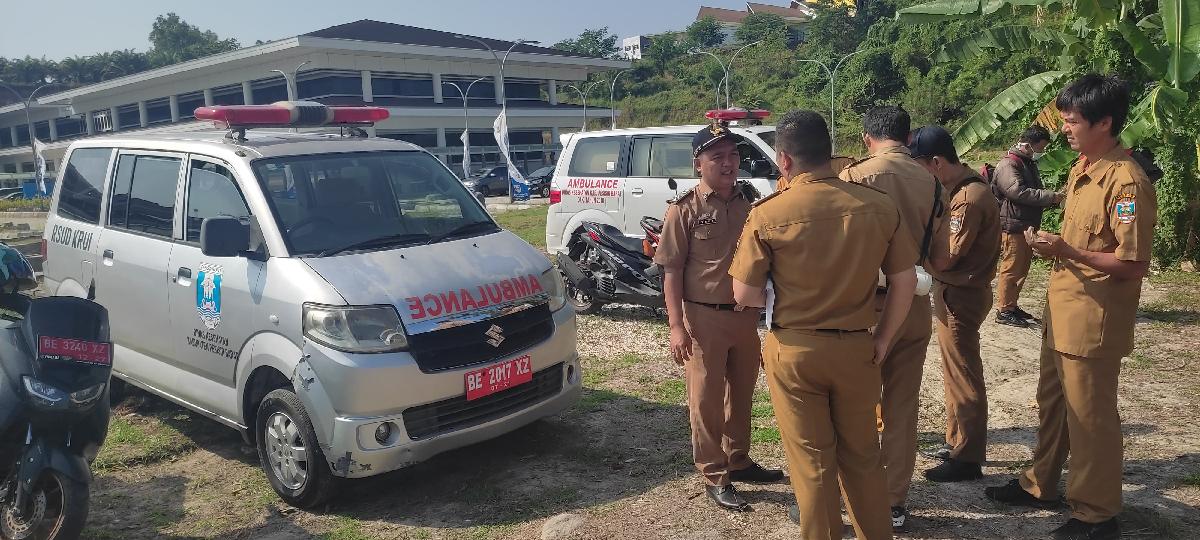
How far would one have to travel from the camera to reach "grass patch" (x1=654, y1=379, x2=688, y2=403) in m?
5.88

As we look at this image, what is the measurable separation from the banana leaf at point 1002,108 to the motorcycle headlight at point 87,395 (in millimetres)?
8195

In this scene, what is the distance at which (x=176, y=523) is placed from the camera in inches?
170

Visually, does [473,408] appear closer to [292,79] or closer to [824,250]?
[824,250]

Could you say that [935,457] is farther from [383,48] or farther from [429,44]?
[429,44]

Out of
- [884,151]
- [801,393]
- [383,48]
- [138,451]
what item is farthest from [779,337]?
[383,48]

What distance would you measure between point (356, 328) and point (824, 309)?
2.19 metres

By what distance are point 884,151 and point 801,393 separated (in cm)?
131

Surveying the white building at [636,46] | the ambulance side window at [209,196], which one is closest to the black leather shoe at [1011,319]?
the ambulance side window at [209,196]

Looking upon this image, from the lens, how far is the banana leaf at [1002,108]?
915 centimetres

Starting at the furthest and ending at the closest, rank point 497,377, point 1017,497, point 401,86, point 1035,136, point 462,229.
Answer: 1. point 401,86
2. point 1035,136
3. point 462,229
4. point 497,377
5. point 1017,497

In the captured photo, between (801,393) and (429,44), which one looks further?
(429,44)

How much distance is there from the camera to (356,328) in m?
4.07

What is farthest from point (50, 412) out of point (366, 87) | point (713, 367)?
point (366, 87)

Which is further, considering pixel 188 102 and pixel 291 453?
pixel 188 102
